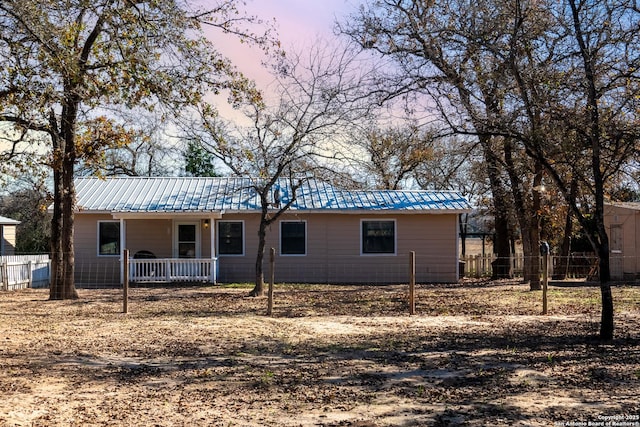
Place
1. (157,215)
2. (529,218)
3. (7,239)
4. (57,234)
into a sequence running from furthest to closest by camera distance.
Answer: (7,239) < (529,218) < (157,215) < (57,234)

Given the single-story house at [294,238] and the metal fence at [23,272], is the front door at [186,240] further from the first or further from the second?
the metal fence at [23,272]

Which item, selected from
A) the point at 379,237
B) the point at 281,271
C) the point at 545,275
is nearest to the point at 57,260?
the point at 281,271

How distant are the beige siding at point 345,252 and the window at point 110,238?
11.5 ft

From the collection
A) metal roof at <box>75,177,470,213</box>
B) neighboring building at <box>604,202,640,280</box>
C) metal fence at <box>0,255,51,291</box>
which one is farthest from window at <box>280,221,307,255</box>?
neighboring building at <box>604,202,640,280</box>

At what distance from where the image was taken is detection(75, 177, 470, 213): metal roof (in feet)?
68.3

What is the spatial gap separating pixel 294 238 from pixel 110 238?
6.16 meters

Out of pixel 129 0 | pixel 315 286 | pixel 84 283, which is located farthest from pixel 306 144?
pixel 84 283

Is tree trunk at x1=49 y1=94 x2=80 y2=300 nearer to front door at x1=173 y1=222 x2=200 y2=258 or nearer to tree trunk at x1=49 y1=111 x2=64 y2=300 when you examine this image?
tree trunk at x1=49 y1=111 x2=64 y2=300

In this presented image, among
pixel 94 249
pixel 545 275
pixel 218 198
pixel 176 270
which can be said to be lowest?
pixel 176 270

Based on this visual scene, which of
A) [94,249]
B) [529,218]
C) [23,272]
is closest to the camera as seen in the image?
[23,272]

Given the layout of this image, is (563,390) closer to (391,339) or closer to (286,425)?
(286,425)

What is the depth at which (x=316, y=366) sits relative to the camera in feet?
24.9

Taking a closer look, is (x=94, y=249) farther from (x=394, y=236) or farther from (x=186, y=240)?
(x=394, y=236)

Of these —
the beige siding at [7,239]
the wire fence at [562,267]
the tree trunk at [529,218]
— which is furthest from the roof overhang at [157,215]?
the wire fence at [562,267]
